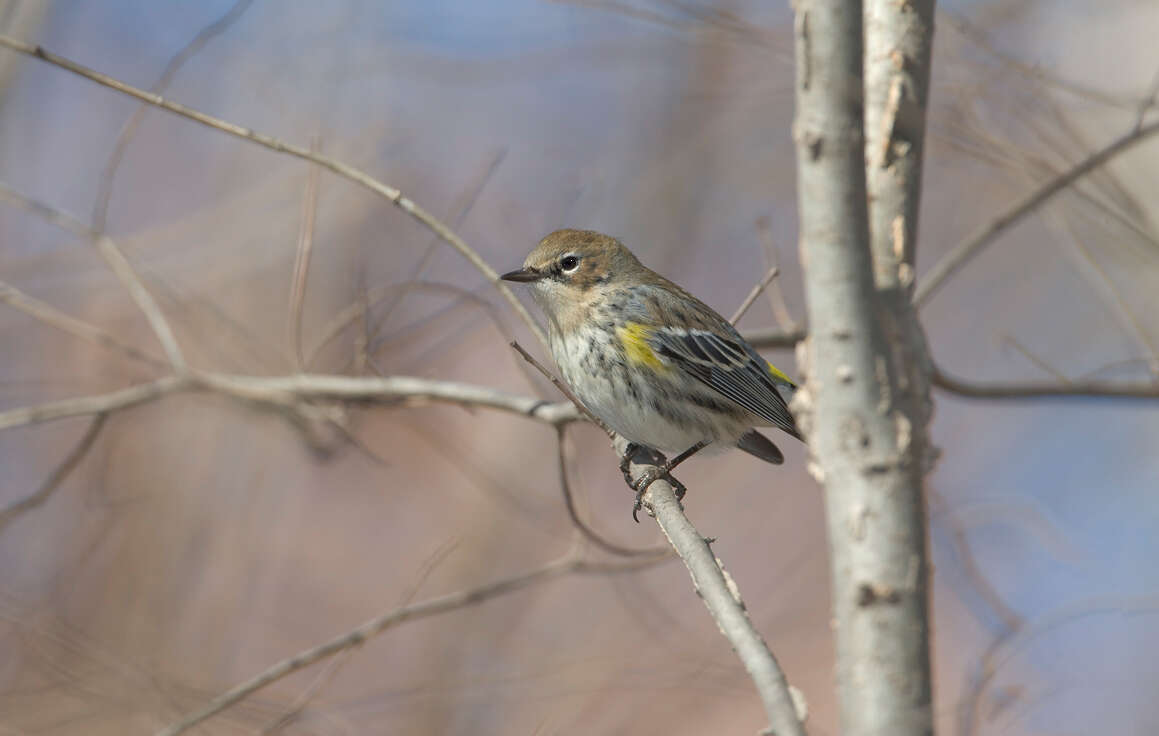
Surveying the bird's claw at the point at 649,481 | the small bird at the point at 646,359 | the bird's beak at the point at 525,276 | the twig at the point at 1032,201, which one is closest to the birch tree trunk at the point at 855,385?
the twig at the point at 1032,201

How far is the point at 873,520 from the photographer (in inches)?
61.4

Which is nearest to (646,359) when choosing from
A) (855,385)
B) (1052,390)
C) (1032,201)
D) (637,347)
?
(637,347)

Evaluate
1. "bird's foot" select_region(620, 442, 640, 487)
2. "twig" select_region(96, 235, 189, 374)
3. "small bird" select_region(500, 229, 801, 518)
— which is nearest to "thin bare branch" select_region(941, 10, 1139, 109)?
"small bird" select_region(500, 229, 801, 518)

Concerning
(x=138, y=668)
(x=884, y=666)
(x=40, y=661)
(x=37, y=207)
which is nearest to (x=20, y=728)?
(x=40, y=661)

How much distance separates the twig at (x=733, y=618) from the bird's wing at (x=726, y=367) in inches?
52.1

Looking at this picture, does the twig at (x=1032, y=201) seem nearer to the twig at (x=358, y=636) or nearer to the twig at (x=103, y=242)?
the twig at (x=358, y=636)

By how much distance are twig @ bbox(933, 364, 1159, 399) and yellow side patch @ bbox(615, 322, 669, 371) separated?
142 centimetres

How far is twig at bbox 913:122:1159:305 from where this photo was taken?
8.79 feet

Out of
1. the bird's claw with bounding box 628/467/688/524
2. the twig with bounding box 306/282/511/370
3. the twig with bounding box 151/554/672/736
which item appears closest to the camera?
the twig with bounding box 151/554/672/736

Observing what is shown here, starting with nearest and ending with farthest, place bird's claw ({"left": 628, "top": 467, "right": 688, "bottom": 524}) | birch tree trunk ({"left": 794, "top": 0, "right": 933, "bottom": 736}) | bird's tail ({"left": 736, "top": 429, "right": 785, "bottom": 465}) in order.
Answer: birch tree trunk ({"left": 794, "top": 0, "right": 933, "bottom": 736})
bird's claw ({"left": 628, "top": 467, "right": 688, "bottom": 524})
bird's tail ({"left": 736, "top": 429, "right": 785, "bottom": 465})

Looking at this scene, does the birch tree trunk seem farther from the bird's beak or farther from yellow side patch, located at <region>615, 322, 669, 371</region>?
the bird's beak

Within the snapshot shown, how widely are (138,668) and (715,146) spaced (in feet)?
19.6

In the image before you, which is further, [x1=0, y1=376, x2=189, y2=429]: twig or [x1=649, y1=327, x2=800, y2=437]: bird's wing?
[x1=649, y1=327, x2=800, y2=437]: bird's wing

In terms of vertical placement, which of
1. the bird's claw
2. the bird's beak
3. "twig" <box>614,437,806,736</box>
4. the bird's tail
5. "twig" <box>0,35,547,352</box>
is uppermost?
the bird's beak
